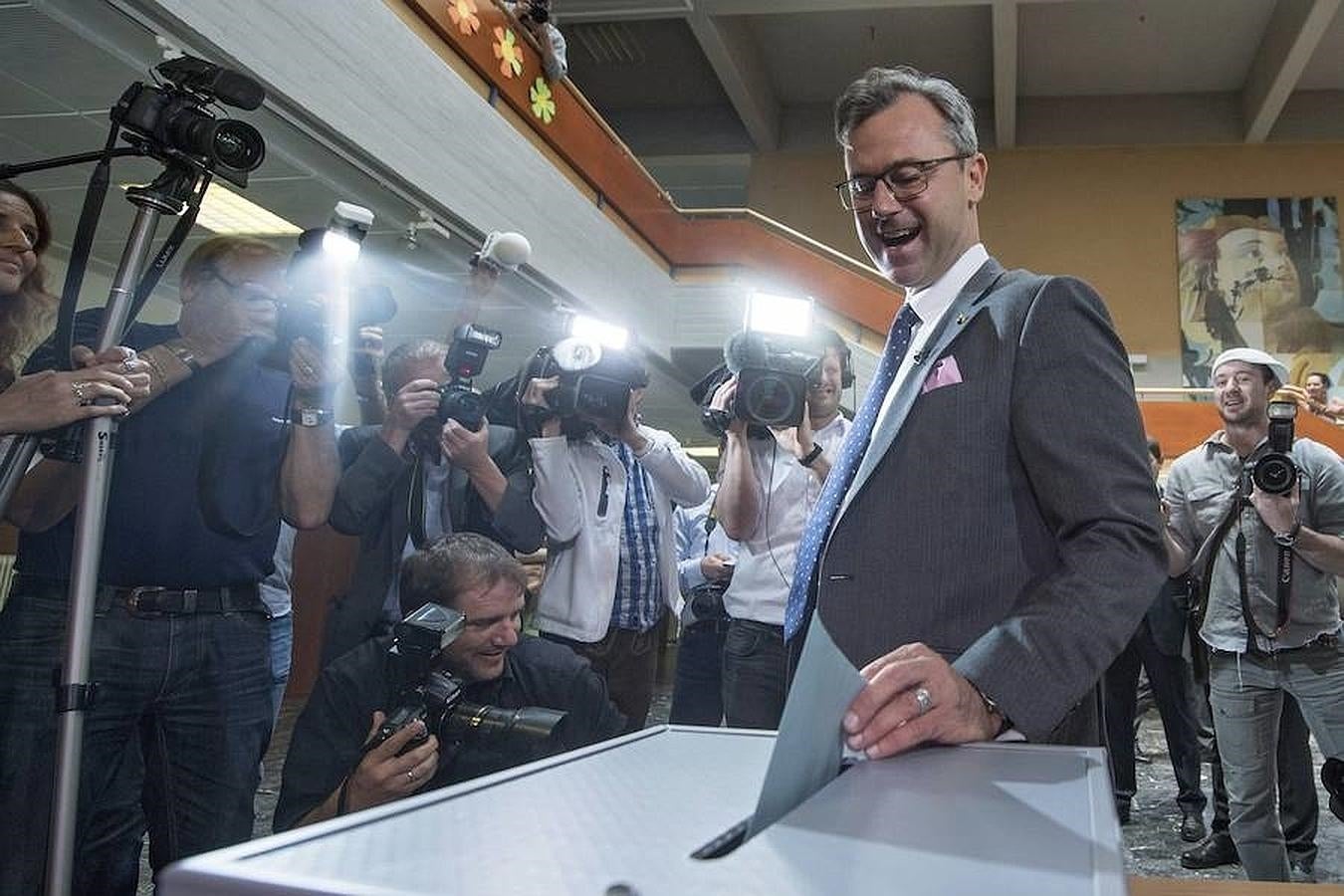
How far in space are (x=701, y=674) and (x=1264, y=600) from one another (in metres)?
1.33

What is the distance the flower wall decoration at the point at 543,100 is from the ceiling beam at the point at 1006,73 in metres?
4.86

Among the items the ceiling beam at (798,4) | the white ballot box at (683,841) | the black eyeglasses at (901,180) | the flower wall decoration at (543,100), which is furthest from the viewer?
the ceiling beam at (798,4)

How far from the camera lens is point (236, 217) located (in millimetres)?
4727

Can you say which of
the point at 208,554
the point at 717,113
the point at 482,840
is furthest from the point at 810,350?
the point at 717,113

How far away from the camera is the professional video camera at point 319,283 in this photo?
189 centimetres

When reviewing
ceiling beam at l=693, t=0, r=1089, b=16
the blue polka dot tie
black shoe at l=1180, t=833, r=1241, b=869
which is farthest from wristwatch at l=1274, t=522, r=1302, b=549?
ceiling beam at l=693, t=0, r=1089, b=16

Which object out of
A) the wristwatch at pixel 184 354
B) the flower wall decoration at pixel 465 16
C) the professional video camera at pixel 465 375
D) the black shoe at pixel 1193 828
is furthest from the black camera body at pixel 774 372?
the flower wall decoration at pixel 465 16

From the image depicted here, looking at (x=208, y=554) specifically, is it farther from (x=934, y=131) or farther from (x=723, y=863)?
(x=723, y=863)

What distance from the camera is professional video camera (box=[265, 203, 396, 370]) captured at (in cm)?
189

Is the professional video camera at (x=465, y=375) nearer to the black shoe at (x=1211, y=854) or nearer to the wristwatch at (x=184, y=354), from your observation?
the wristwatch at (x=184, y=354)

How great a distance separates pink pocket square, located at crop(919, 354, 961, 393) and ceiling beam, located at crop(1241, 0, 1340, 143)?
9.07 m

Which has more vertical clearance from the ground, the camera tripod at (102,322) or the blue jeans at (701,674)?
the camera tripod at (102,322)

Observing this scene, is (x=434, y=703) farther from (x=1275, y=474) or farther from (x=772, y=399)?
(x=1275, y=474)

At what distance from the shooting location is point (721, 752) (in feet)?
2.00
